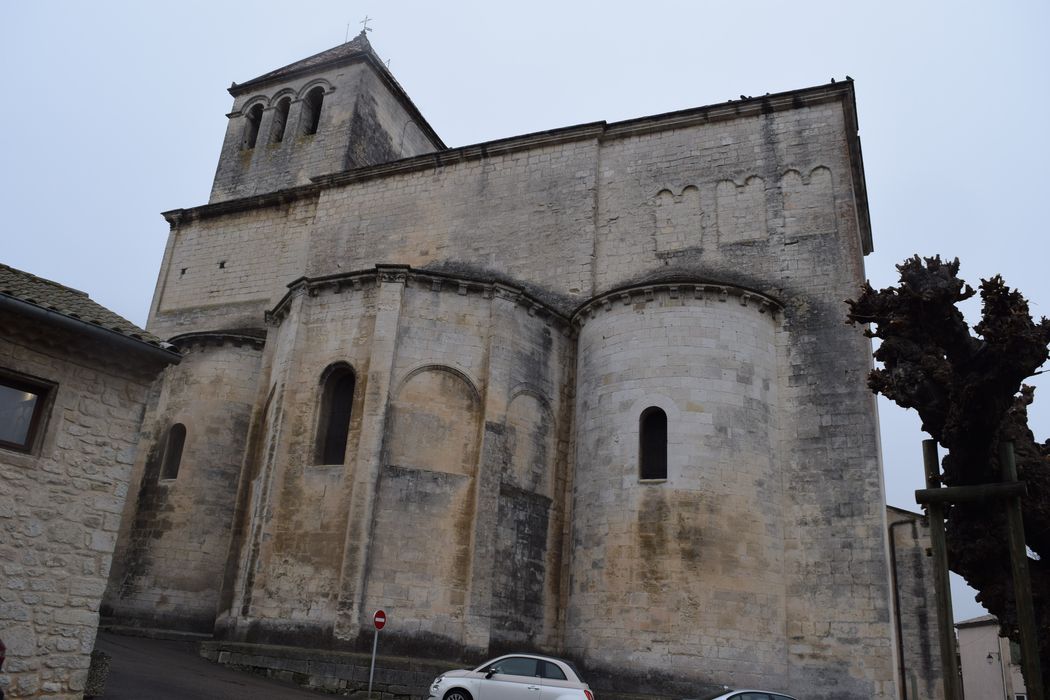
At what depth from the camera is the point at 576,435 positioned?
15906 millimetres

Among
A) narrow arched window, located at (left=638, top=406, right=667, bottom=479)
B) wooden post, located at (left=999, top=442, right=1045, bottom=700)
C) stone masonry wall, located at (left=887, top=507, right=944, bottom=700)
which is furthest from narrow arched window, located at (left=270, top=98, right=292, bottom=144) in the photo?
wooden post, located at (left=999, top=442, right=1045, bottom=700)

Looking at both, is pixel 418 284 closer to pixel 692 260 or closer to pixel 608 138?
pixel 692 260

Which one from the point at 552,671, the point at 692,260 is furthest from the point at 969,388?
the point at 692,260

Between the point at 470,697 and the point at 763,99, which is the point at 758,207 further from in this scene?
the point at 470,697

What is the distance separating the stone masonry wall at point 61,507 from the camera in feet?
25.3

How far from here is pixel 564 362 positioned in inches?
660

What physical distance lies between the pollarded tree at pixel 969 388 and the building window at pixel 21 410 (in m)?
8.05

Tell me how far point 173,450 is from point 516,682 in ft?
37.5

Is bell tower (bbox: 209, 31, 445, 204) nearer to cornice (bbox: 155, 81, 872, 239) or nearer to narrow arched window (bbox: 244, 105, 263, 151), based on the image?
narrow arched window (bbox: 244, 105, 263, 151)

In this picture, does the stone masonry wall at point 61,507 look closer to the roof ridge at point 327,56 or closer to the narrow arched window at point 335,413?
the narrow arched window at point 335,413

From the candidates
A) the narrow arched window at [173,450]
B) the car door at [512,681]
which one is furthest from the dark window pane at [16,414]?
the narrow arched window at [173,450]

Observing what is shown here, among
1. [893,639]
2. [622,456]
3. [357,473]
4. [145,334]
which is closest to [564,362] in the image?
[622,456]

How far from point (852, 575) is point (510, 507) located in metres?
5.88

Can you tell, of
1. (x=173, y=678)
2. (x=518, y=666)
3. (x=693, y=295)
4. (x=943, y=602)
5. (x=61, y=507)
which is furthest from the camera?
(x=693, y=295)
